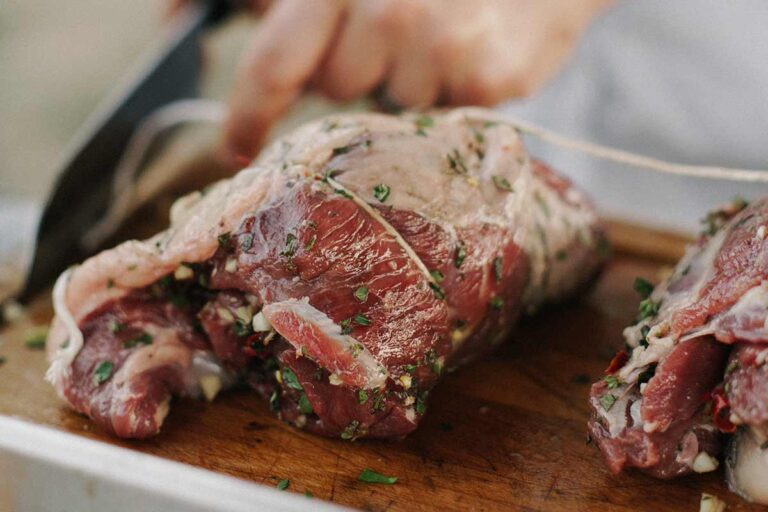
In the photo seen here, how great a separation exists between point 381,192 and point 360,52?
1.44 m

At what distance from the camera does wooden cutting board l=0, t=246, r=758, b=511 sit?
79.7 inches

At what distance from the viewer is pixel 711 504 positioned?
6.40ft

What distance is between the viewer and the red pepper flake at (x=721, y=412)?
1908 mm

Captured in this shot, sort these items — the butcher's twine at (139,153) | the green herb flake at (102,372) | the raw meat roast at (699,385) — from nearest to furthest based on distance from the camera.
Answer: the raw meat roast at (699,385)
the green herb flake at (102,372)
the butcher's twine at (139,153)

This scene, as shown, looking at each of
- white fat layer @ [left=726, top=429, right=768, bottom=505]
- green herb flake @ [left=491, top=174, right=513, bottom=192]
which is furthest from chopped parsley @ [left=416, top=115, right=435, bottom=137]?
white fat layer @ [left=726, top=429, right=768, bottom=505]

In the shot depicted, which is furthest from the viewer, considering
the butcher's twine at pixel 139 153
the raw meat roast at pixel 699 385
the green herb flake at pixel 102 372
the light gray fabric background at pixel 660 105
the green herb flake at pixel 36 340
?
the light gray fabric background at pixel 660 105

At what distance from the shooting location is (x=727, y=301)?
192 centimetres

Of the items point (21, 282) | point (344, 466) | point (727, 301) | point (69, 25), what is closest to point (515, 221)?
point (727, 301)

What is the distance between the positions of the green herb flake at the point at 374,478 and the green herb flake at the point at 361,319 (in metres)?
0.39

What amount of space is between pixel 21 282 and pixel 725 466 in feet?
7.86

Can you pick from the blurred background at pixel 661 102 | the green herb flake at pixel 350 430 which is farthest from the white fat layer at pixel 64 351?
the blurred background at pixel 661 102

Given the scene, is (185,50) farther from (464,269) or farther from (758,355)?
(758,355)

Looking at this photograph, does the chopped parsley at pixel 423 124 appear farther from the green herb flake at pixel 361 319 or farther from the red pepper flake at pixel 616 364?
the red pepper flake at pixel 616 364

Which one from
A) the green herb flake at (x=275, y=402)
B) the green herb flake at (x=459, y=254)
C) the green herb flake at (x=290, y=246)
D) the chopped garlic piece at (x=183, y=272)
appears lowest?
the green herb flake at (x=275, y=402)
